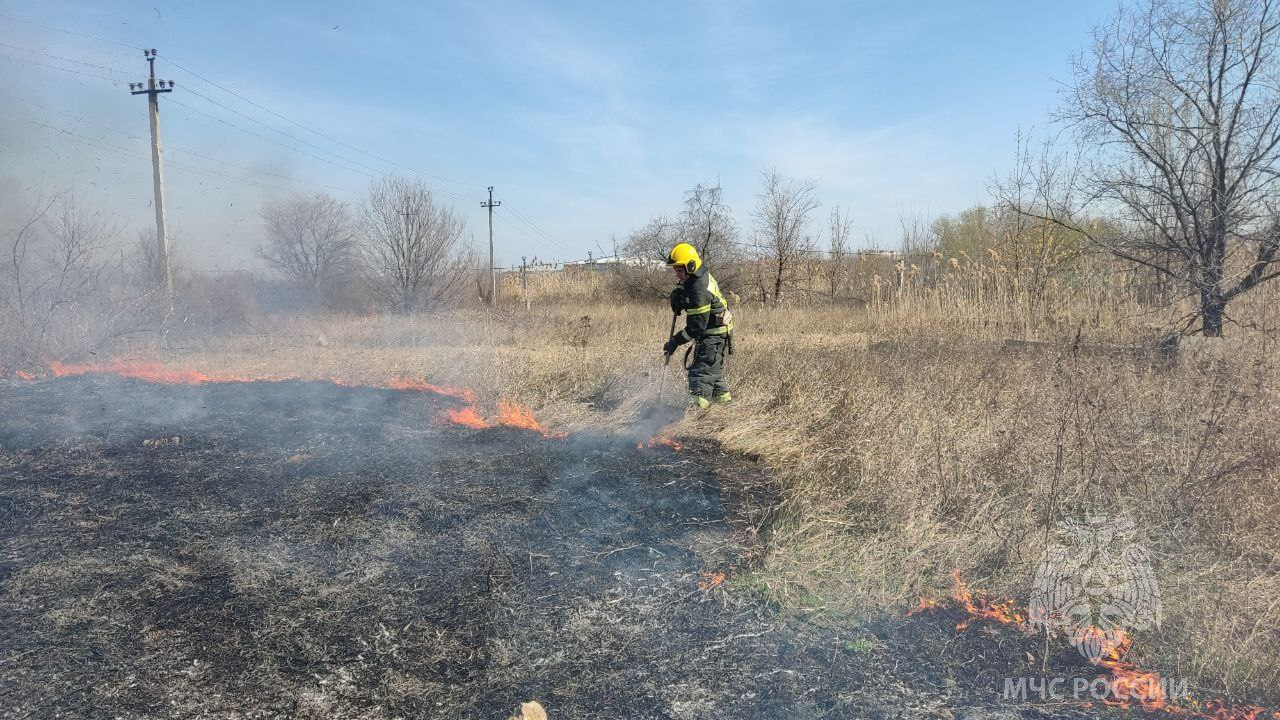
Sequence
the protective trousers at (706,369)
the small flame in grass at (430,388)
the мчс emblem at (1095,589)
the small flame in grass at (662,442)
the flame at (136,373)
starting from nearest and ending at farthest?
the мчс emblem at (1095,589)
the small flame in grass at (662,442)
the protective trousers at (706,369)
the small flame in grass at (430,388)
the flame at (136,373)

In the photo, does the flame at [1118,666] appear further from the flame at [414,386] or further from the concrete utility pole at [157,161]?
the concrete utility pole at [157,161]

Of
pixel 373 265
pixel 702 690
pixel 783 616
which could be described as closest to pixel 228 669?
pixel 702 690

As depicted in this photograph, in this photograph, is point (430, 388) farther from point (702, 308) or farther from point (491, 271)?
point (491, 271)

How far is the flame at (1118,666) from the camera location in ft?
7.98

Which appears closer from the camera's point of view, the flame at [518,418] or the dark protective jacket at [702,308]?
the flame at [518,418]

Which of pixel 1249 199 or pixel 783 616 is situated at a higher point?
pixel 1249 199

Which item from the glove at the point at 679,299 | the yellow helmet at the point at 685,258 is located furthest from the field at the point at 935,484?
the yellow helmet at the point at 685,258

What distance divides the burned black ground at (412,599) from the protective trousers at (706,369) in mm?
1668

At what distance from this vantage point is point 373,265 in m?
20.6

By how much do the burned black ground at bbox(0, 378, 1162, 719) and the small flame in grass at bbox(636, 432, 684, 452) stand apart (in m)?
0.49

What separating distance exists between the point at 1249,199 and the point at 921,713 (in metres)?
9.01

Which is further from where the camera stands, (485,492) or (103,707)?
(485,492)

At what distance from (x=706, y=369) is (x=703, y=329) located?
432 mm

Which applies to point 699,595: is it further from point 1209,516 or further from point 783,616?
point 1209,516
